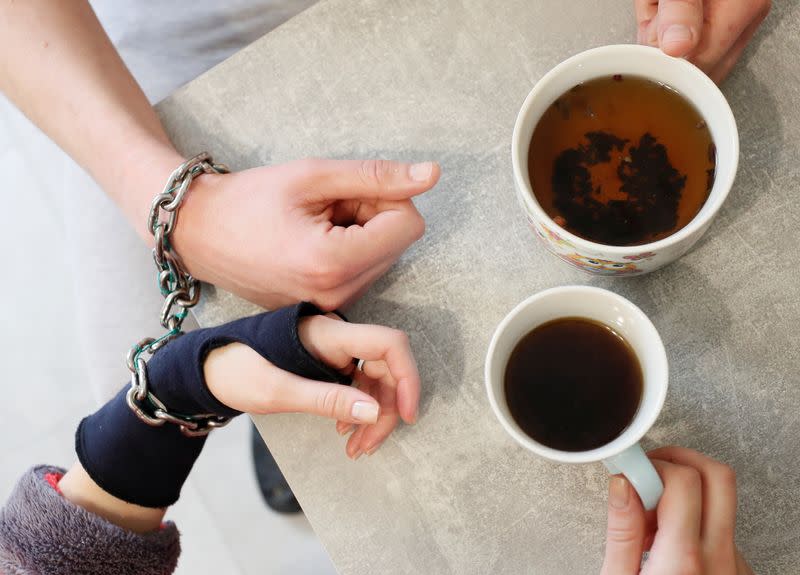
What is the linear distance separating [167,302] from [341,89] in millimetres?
331

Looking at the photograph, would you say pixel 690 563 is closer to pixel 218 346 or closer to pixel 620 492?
pixel 620 492

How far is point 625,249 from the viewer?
2.07 feet

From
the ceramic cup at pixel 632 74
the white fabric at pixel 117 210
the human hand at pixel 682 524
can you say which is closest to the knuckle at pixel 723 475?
the human hand at pixel 682 524

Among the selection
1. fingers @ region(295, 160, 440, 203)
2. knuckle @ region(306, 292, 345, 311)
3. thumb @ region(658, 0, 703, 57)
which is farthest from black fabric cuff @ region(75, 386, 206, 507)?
thumb @ region(658, 0, 703, 57)

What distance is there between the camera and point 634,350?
704mm

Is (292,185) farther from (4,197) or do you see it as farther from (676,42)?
(4,197)

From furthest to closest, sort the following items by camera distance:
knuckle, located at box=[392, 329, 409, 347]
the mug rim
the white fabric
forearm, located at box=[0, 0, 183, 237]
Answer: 1. the white fabric
2. forearm, located at box=[0, 0, 183, 237]
3. knuckle, located at box=[392, 329, 409, 347]
4. the mug rim

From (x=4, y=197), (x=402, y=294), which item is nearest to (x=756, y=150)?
(x=402, y=294)

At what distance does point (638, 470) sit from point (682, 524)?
7 centimetres

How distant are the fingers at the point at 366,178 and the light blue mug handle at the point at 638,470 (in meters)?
0.33

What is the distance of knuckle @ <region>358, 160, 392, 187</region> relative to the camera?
74cm

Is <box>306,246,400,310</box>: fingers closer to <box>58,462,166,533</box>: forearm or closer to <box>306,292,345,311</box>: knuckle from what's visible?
<box>306,292,345,311</box>: knuckle

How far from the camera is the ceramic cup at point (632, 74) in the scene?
Result: 64cm

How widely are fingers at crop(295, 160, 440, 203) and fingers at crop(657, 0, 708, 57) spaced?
0.26 m
